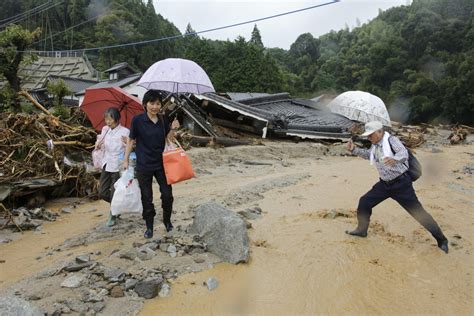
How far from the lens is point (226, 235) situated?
415cm

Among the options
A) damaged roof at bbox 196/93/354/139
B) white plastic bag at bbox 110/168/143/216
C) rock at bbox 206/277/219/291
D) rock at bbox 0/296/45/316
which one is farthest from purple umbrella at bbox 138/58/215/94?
damaged roof at bbox 196/93/354/139

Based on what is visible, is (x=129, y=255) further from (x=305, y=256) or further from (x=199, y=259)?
(x=305, y=256)

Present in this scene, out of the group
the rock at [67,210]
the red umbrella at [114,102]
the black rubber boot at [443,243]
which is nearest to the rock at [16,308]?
the red umbrella at [114,102]

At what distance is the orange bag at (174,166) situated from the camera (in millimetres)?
4418

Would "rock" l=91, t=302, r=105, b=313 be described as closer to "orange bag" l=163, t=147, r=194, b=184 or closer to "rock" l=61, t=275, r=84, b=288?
"rock" l=61, t=275, r=84, b=288

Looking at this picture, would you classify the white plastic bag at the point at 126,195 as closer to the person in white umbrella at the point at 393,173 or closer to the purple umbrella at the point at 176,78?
the purple umbrella at the point at 176,78

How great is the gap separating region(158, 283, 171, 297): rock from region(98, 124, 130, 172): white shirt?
2059mm

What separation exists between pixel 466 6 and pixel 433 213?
156 feet

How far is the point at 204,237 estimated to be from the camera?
4.33 meters

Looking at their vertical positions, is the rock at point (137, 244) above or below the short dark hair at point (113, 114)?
below

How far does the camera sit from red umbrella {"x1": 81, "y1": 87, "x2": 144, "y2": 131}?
18.7ft

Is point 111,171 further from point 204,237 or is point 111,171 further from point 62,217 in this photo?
point 62,217

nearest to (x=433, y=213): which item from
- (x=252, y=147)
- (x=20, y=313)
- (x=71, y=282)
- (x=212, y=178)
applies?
(x=212, y=178)

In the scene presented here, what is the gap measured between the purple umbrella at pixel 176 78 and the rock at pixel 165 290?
3380 mm
